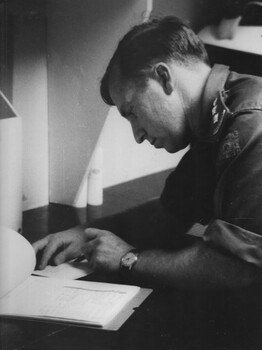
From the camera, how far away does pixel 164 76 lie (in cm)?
122

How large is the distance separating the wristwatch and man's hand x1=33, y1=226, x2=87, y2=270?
0.17m

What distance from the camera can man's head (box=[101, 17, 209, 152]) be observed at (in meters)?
1.23

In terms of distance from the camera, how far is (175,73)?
1.22 metres

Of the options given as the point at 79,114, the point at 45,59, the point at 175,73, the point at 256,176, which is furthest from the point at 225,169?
the point at 45,59

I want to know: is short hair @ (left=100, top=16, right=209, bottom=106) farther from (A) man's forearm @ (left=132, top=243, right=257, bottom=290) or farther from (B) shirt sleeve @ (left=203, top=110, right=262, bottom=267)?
(A) man's forearm @ (left=132, top=243, right=257, bottom=290)

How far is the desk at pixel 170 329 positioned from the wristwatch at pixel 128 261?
3.5 inches

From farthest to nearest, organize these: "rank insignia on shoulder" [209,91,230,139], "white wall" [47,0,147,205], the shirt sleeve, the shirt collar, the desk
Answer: "white wall" [47,0,147,205]
the shirt collar
"rank insignia on shoulder" [209,91,230,139]
the shirt sleeve
the desk

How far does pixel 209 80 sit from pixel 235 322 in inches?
22.3

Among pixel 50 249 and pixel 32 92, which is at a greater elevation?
pixel 32 92

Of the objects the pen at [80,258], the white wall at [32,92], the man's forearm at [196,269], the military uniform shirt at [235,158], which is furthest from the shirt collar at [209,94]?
the white wall at [32,92]

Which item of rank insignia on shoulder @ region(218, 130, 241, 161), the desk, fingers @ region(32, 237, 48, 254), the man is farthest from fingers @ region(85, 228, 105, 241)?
rank insignia on shoulder @ region(218, 130, 241, 161)

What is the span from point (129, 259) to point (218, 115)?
0.37 m

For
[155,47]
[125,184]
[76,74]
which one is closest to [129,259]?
[155,47]

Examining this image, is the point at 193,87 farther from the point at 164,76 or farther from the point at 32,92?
the point at 32,92
